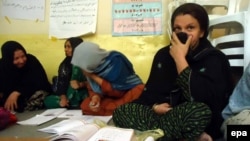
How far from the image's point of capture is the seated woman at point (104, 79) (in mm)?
1721

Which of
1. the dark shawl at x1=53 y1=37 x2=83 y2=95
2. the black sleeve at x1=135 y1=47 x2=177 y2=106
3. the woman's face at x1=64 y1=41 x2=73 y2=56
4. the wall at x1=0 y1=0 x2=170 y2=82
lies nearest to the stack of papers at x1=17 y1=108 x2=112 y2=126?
the dark shawl at x1=53 y1=37 x2=83 y2=95

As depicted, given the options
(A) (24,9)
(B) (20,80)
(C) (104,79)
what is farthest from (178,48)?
(A) (24,9)

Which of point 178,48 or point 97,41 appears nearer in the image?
point 178,48

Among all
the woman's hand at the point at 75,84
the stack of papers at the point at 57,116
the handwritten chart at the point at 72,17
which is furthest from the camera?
the handwritten chart at the point at 72,17

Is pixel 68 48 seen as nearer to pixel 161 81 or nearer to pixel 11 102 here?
pixel 11 102

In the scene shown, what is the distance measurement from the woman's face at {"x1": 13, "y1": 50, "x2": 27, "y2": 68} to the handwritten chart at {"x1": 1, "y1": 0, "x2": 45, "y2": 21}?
374 mm

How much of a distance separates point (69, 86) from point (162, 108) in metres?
0.79

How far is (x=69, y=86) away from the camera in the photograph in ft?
6.46

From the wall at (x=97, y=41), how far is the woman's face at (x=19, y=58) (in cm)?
27

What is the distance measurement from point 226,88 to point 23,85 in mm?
1341

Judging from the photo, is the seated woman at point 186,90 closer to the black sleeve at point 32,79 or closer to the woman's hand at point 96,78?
the woman's hand at point 96,78

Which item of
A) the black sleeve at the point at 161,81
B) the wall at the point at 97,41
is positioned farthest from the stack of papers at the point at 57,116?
the wall at the point at 97,41

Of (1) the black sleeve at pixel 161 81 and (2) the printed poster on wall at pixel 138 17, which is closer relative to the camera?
(1) the black sleeve at pixel 161 81

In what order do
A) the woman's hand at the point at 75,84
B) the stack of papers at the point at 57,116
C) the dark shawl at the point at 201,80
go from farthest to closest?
the woman's hand at the point at 75,84 → the stack of papers at the point at 57,116 → the dark shawl at the point at 201,80
